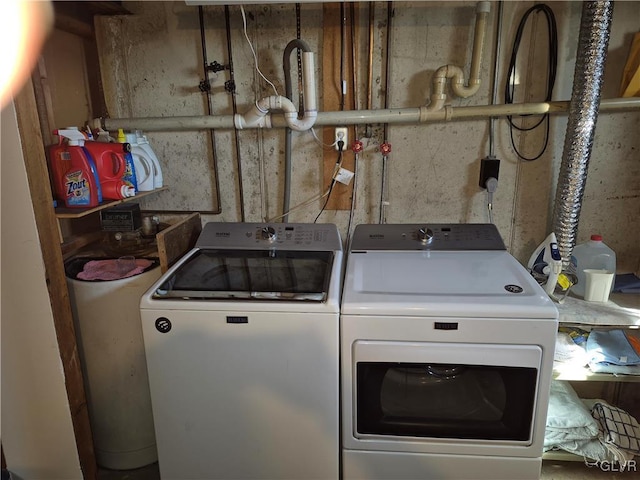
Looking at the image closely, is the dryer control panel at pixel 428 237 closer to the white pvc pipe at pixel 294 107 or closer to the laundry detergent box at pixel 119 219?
the white pvc pipe at pixel 294 107

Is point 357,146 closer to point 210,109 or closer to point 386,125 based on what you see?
point 386,125

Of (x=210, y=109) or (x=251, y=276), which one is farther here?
(x=210, y=109)

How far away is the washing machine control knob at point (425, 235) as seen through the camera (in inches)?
72.8

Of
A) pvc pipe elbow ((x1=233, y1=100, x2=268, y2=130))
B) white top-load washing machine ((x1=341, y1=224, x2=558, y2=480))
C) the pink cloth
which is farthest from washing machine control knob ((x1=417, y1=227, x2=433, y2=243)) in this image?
the pink cloth

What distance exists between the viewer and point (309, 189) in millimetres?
2131

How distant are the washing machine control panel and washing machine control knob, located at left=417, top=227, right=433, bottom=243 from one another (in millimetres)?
343

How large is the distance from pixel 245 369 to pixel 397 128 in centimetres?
126

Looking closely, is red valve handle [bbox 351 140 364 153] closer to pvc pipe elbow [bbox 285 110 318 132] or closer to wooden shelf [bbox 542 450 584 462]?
pvc pipe elbow [bbox 285 110 318 132]

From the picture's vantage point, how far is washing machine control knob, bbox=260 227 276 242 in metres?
1.85

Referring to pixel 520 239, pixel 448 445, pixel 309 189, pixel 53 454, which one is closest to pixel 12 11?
pixel 309 189

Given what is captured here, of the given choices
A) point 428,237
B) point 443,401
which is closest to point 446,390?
point 443,401

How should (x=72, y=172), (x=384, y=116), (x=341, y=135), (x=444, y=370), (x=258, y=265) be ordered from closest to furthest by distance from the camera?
(x=444, y=370) → (x=72, y=172) → (x=258, y=265) → (x=384, y=116) → (x=341, y=135)

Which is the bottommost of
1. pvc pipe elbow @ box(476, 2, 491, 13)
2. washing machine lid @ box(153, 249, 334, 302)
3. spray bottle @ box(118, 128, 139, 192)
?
washing machine lid @ box(153, 249, 334, 302)

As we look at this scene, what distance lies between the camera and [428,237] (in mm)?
1851
